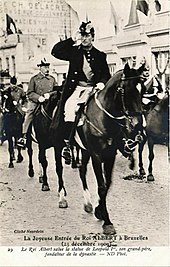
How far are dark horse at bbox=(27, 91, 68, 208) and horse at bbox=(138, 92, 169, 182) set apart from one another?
0.20 meters

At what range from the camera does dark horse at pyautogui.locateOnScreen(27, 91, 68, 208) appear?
1387 mm

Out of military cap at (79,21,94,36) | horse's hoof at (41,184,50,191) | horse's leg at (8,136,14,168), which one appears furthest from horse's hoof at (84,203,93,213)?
military cap at (79,21,94,36)

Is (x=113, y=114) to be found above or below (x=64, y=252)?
above

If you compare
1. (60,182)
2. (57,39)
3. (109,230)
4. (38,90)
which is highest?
(57,39)

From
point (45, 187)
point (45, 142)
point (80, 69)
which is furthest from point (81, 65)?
point (45, 187)

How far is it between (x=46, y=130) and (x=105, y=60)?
0.23 metres

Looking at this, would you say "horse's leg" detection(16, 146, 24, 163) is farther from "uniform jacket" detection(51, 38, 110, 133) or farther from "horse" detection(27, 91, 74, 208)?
"uniform jacket" detection(51, 38, 110, 133)

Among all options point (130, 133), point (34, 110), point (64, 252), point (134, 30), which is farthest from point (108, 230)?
point (134, 30)

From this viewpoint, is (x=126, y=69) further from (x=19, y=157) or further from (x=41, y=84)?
(x=19, y=157)

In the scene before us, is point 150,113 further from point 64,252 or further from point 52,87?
point 64,252

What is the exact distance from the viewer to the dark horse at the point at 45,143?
4.55 ft

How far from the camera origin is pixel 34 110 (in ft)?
4.57

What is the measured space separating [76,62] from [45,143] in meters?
0.22

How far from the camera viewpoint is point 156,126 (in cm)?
136
